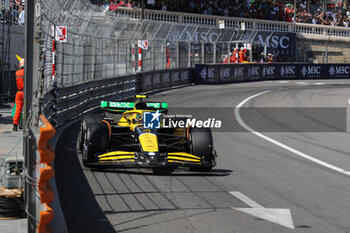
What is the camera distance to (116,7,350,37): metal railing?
144 feet

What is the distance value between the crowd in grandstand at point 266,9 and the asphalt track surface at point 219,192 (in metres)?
26.6

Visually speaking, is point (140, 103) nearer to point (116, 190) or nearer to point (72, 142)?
point (72, 142)

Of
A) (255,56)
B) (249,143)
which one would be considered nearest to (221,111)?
(249,143)

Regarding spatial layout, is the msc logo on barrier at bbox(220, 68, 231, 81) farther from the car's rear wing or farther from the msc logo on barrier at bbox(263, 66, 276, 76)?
the car's rear wing

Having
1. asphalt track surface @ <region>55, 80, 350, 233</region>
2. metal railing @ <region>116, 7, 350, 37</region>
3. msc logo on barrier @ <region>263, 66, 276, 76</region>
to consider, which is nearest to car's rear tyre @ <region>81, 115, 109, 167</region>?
asphalt track surface @ <region>55, 80, 350, 233</region>

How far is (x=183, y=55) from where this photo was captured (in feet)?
114

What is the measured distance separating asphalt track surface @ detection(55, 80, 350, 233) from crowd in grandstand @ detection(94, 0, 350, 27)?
26582mm

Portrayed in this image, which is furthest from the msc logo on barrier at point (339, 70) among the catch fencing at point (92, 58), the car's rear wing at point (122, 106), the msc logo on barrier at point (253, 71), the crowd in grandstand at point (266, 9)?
the car's rear wing at point (122, 106)

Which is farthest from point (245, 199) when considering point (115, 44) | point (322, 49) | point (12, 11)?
point (322, 49)

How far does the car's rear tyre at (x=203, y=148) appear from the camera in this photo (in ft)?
31.3

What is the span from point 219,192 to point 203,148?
143 centimetres

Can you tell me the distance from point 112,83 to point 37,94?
17443mm

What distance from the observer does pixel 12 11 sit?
21.6 meters

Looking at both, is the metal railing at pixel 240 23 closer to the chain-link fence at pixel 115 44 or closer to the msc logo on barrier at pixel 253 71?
the msc logo on barrier at pixel 253 71
